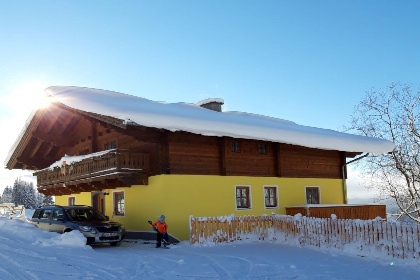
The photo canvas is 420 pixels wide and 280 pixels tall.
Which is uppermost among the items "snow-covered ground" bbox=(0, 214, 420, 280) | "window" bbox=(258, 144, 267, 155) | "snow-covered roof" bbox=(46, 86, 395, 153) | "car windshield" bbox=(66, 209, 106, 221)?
"snow-covered roof" bbox=(46, 86, 395, 153)

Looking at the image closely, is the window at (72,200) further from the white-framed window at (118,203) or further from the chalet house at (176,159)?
the white-framed window at (118,203)

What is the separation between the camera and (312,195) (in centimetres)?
2389

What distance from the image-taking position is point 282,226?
55.4ft

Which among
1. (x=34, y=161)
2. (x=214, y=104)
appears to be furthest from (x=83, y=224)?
(x=34, y=161)

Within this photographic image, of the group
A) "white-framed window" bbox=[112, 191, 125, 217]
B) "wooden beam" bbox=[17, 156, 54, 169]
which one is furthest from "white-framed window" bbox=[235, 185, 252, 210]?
"wooden beam" bbox=[17, 156, 54, 169]

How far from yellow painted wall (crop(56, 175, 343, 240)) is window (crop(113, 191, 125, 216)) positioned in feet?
0.86

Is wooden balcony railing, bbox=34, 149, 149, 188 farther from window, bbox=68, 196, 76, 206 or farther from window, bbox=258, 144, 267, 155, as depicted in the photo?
window, bbox=258, 144, 267, 155

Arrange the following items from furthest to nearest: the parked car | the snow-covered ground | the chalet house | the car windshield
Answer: the chalet house → the car windshield → the parked car → the snow-covered ground

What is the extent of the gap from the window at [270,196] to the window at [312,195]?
2533mm

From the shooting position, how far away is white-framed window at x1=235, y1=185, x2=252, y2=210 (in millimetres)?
20469

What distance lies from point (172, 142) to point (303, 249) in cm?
702

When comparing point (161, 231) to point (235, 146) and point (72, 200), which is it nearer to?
point (235, 146)

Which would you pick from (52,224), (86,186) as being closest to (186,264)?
(52,224)

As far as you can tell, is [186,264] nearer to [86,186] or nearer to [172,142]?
[172,142]
